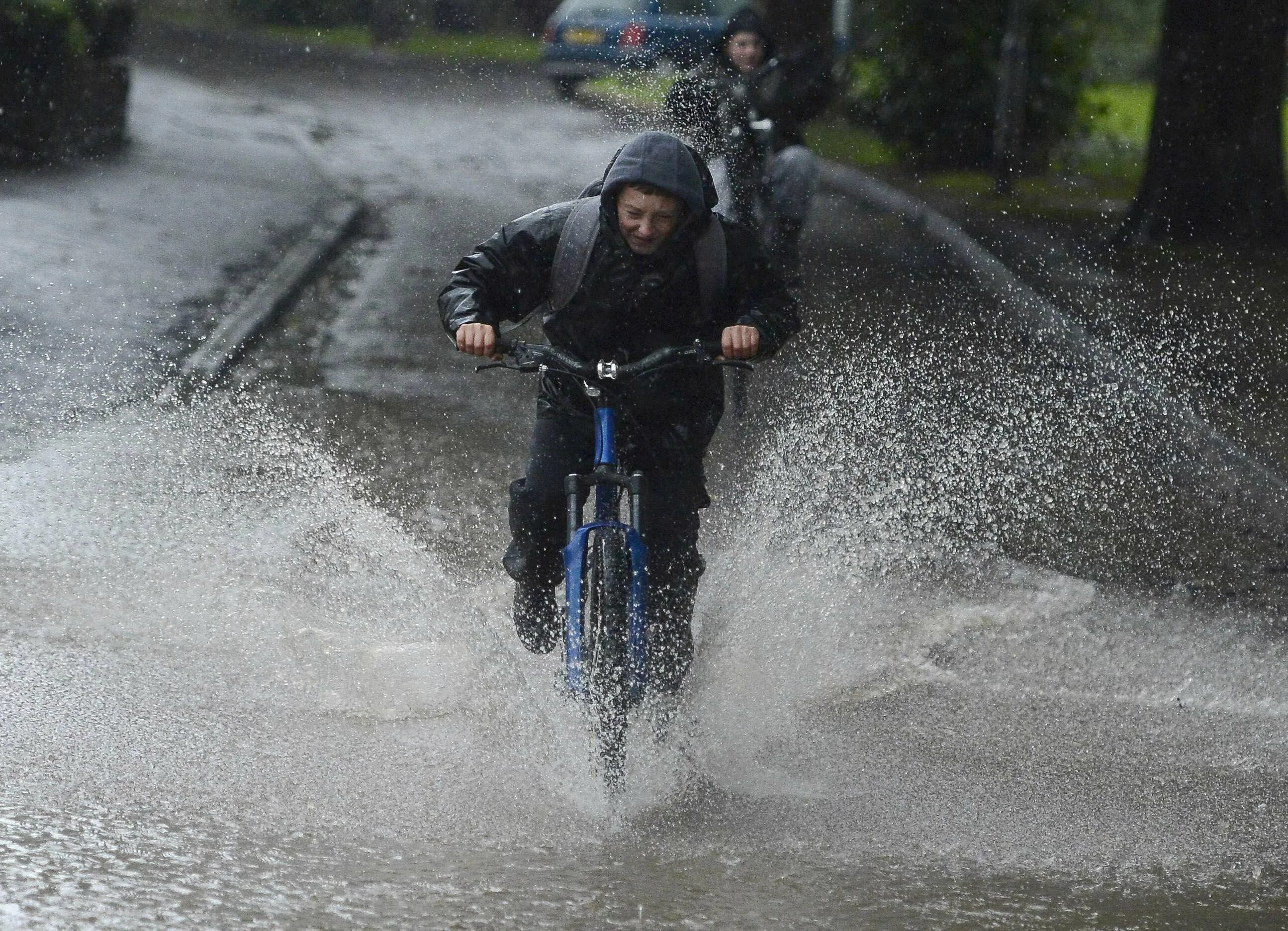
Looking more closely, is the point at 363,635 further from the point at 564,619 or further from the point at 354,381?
the point at 354,381

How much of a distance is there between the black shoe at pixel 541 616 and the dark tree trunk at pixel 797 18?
18625 mm

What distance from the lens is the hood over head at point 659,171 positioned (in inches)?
187

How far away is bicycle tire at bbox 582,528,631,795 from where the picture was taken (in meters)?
4.83

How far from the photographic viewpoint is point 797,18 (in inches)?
930

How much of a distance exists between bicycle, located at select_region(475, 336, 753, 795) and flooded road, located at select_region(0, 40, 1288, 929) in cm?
13

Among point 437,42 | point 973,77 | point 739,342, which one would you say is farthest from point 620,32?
point 739,342

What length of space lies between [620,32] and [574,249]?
68.9 feet

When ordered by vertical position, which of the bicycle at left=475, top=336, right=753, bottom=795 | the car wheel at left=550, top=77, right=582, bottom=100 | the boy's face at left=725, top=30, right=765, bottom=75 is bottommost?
the car wheel at left=550, top=77, right=582, bottom=100

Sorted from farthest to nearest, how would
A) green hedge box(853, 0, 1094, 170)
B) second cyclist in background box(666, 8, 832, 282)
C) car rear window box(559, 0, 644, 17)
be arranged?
car rear window box(559, 0, 644, 17) → green hedge box(853, 0, 1094, 170) → second cyclist in background box(666, 8, 832, 282)

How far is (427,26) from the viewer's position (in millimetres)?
33031

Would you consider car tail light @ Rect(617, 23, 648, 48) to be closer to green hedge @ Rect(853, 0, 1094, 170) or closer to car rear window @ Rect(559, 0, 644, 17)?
car rear window @ Rect(559, 0, 644, 17)

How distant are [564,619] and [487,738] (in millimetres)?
494

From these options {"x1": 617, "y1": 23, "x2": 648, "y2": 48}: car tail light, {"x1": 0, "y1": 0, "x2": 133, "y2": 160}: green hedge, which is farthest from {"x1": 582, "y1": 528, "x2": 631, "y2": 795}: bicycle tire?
{"x1": 617, "y1": 23, "x2": 648, "y2": 48}: car tail light

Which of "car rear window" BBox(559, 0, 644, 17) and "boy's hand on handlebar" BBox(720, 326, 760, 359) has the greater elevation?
"boy's hand on handlebar" BBox(720, 326, 760, 359)
